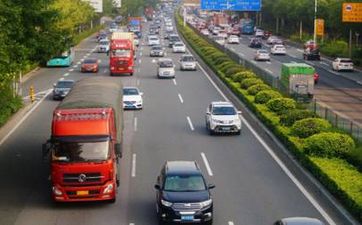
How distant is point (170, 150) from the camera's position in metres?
31.2

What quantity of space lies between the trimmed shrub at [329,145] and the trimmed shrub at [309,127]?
2.41 meters

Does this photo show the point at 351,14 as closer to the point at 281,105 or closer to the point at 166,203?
the point at 281,105

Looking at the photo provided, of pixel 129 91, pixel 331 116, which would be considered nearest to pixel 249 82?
pixel 129 91

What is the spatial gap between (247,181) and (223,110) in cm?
976

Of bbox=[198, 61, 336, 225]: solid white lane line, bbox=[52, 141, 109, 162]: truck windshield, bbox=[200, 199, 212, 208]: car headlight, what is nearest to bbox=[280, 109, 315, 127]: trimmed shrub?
bbox=[198, 61, 336, 225]: solid white lane line

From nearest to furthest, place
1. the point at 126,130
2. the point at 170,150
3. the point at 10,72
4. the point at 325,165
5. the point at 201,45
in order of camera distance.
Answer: the point at 10,72 < the point at 325,165 < the point at 170,150 < the point at 126,130 < the point at 201,45

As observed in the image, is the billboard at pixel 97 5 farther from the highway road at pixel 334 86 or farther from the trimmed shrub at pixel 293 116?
the trimmed shrub at pixel 293 116

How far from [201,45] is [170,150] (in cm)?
5443

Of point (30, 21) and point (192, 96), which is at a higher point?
point (30, 21)

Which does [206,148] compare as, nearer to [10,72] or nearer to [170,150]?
[170,150]

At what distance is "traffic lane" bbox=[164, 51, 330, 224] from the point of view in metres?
22.1

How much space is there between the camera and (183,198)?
20.4 m

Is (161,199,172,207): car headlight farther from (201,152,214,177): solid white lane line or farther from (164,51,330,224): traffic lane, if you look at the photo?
(201,152,214,177): solid white lane line

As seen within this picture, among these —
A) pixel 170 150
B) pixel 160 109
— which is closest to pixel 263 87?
pixel 160 109
